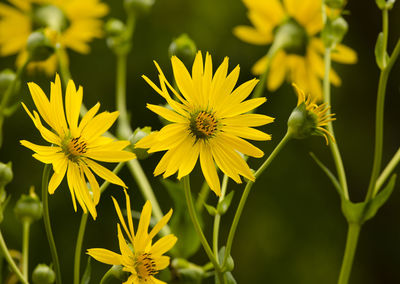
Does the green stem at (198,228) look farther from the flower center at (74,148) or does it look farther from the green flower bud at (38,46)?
the green flower bud at (38,46)

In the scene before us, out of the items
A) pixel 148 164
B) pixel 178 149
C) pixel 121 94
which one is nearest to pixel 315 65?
pixel 121 94

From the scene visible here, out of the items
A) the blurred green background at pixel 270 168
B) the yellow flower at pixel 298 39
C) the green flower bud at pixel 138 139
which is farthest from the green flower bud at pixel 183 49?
the blurred green background at pixel 270 168

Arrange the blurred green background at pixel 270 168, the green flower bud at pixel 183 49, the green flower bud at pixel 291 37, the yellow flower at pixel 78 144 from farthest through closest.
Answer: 1. the blurred green background at pixel 270 168
2. the green flower bud at pixel 291 37
3. the green flower bud at pixel 183 49
4. the yellow flower at pixel 78 144

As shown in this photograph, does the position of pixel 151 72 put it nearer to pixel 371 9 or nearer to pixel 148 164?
pixel 148 164

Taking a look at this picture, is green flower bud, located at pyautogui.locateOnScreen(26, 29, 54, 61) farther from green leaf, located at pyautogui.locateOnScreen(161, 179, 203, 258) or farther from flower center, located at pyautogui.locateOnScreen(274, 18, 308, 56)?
flower center, located at pyautogui.locateOnScreen(274, 18, 308, 56)

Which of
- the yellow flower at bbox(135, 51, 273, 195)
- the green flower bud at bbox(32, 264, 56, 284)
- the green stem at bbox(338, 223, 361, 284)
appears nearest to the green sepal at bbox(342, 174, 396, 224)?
the green stem at bbox(338, 223, 361, 284)

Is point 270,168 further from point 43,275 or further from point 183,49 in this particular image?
point 43,275
